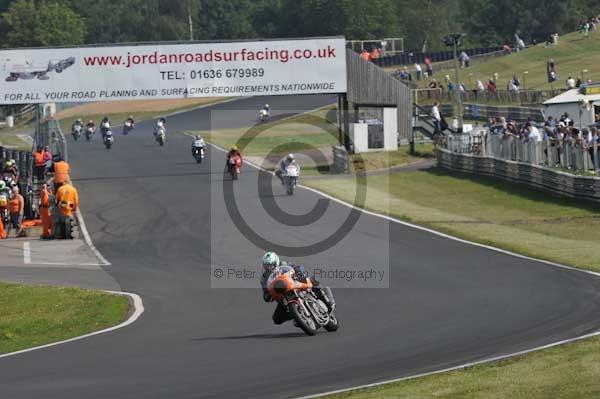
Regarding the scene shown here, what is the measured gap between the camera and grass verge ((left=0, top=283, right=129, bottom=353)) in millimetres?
17469

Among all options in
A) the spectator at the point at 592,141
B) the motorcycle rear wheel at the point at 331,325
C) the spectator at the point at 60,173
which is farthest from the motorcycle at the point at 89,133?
the motorcycle rear wheel at the point at 331,325

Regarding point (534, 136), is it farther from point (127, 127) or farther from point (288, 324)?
point (127, 127)

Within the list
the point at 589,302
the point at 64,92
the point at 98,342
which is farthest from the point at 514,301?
the point at 64,92

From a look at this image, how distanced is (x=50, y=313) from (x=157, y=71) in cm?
2417

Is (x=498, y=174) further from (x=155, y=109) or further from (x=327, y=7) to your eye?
(x=327, y=7)

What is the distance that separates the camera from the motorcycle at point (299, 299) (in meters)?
14.6

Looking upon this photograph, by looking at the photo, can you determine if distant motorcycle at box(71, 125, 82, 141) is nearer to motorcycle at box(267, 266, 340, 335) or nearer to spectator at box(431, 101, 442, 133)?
spectator at box(431, 101, 442, 133)

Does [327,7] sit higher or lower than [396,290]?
higher

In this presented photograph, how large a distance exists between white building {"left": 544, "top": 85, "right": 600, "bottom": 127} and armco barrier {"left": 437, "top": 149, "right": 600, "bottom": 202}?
3121mm

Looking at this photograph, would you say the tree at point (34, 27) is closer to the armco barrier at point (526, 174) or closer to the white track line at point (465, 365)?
the armco barrier at point (526, 174)

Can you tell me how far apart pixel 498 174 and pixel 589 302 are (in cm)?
2159

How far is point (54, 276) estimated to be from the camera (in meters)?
24.5

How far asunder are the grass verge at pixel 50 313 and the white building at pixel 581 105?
21.3 meters

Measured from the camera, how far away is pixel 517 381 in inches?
439
